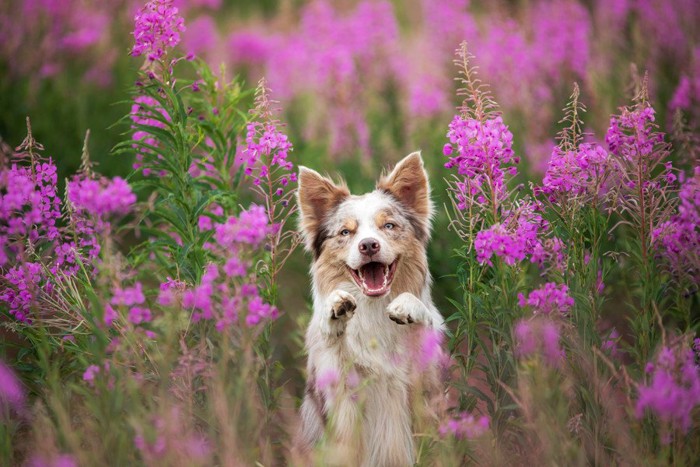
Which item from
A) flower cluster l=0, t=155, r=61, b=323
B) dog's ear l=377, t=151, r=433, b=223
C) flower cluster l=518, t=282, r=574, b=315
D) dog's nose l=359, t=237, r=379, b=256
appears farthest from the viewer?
dog's ear l=377, t=151, r=433, b=223

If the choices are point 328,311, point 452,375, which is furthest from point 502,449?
point 328,311

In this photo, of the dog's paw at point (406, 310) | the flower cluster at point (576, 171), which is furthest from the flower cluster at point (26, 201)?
the flower cluster at point (576, 171)

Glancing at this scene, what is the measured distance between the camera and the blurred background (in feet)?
21.9

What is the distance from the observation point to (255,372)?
3.42m

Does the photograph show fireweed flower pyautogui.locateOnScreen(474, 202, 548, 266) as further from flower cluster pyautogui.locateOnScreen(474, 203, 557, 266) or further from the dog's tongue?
the dog's tongue

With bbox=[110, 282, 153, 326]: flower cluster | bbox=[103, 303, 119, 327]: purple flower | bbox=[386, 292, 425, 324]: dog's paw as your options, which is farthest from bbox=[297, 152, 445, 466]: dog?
bbox=[103, 303, 119, 327]: purple flower

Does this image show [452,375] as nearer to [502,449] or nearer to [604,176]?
[502,449]

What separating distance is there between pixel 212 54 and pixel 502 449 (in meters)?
9.05

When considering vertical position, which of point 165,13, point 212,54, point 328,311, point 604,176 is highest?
point 212,54

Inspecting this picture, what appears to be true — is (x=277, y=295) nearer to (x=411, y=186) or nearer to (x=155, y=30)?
(x=411, y=186)

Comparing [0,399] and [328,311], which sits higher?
[328,311]

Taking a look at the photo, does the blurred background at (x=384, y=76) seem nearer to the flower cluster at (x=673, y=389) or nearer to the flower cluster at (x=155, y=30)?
the flower cluster at (x=155, y=30)

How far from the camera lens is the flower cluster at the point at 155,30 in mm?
3920

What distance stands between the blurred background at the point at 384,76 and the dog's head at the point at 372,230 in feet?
5.35
